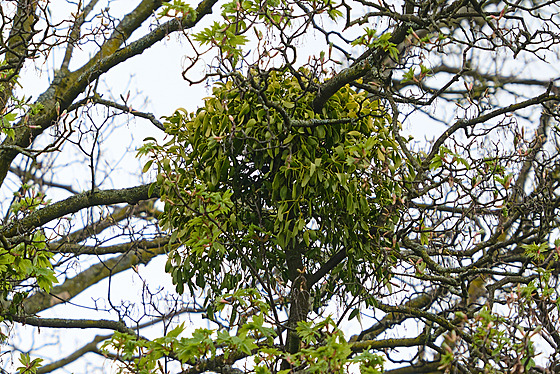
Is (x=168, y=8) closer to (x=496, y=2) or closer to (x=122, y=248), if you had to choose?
(x=122, y=248)

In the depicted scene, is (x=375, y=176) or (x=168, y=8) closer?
(x=168, y=8)

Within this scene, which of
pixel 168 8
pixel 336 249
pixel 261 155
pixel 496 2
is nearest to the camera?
pixel 168 8

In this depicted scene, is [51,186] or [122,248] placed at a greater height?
[51,186]

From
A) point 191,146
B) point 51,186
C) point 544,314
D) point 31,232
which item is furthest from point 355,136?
point 51,186

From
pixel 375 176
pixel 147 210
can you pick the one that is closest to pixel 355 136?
pixel 375 176

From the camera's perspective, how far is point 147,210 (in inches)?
261

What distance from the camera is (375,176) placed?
120 inches

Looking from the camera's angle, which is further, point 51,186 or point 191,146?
point 51,186

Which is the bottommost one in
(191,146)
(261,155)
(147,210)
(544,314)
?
(544,314)

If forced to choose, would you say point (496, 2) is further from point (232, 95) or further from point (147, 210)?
point (232, 95)

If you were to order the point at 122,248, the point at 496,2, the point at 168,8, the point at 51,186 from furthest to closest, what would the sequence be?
the point at 51,186, the point at 496,2, the point at 122,248, the point at 168,8

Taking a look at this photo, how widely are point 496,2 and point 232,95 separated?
14.5ft

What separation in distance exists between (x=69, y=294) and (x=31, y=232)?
4.00 m

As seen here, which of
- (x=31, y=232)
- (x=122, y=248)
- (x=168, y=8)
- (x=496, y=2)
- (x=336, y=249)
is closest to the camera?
(x=168, y=8)
